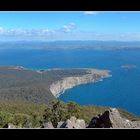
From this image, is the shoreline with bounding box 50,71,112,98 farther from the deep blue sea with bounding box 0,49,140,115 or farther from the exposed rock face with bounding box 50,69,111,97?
the deep blue sea with bounding box 0,49,140,115

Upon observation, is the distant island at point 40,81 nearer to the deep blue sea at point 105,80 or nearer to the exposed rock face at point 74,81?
the exposed rock face at point 74,81

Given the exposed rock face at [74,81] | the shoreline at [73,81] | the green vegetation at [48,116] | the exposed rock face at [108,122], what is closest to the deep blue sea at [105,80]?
the shoreline at [73,81]

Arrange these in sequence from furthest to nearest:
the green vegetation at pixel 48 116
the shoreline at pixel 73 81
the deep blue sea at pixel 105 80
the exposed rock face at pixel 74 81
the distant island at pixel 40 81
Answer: the exposed rock face at pixel 74 81 → the shoreline at pixel 73 81 → the distant island at pixel 40 81 → the deep blue sea at pixel 105 80 → the green vegetation at pixel 48 116

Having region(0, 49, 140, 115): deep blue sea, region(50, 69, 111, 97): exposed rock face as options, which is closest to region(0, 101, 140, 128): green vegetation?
region(0, 49, 140, 115): deep blue sea

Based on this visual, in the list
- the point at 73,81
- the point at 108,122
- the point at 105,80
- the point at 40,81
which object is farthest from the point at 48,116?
the point at 73,81

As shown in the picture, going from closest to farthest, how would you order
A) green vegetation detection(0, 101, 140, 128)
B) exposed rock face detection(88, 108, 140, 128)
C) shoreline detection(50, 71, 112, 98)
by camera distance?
exposed rock face detection(88, 108, 140, 128) < green vegetation detection(0, 101, 140, 128) < shoreline detection(50, 71, 112, 98)

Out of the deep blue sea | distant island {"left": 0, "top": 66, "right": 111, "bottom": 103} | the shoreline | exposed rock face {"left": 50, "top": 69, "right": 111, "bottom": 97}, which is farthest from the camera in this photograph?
exposed rock face {"left": 50, "top": 69, "right": 111, "bottom": 97}

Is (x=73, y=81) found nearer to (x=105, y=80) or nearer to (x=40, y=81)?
(x=105, y=80)
